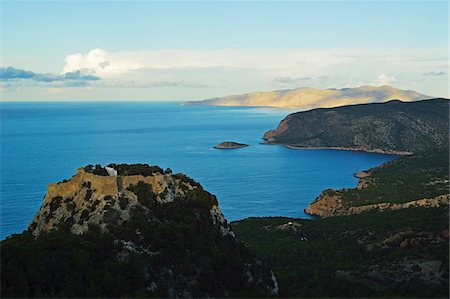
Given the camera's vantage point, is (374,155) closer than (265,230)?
No

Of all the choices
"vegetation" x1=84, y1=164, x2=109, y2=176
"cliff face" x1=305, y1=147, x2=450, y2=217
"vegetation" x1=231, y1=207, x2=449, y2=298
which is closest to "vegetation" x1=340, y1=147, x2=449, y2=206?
"cliff face" x1=305, y1=147, x2=450, y2=217

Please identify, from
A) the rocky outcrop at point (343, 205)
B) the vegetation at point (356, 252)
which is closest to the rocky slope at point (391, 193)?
the rocky outcrop at point (343, 205)

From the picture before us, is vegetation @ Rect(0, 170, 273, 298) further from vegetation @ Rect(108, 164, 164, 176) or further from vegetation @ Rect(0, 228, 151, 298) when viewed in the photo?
vegetation @ Rect(108, 164, 164, 176)

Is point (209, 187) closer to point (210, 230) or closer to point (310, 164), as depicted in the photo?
point (310, 164)

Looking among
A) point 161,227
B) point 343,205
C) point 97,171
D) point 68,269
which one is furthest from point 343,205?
point 68,269

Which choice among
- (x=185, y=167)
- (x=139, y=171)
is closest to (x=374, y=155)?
(x=185, y=167)

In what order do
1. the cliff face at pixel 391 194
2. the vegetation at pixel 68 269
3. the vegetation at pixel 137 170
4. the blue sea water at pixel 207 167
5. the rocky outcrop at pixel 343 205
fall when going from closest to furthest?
1. the vegetation at pixel 68 269
2. the vegetation at pixel 137 170
3. the rocky outcrop at pixel 343 205
4. the cliff face at pixel 391 194
5. the blue sea water at pixel 207 167

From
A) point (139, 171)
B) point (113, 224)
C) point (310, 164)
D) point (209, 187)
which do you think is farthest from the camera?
point (310, 164)

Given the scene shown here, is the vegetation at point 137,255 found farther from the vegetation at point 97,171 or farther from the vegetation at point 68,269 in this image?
the vegetation at point 97,171
